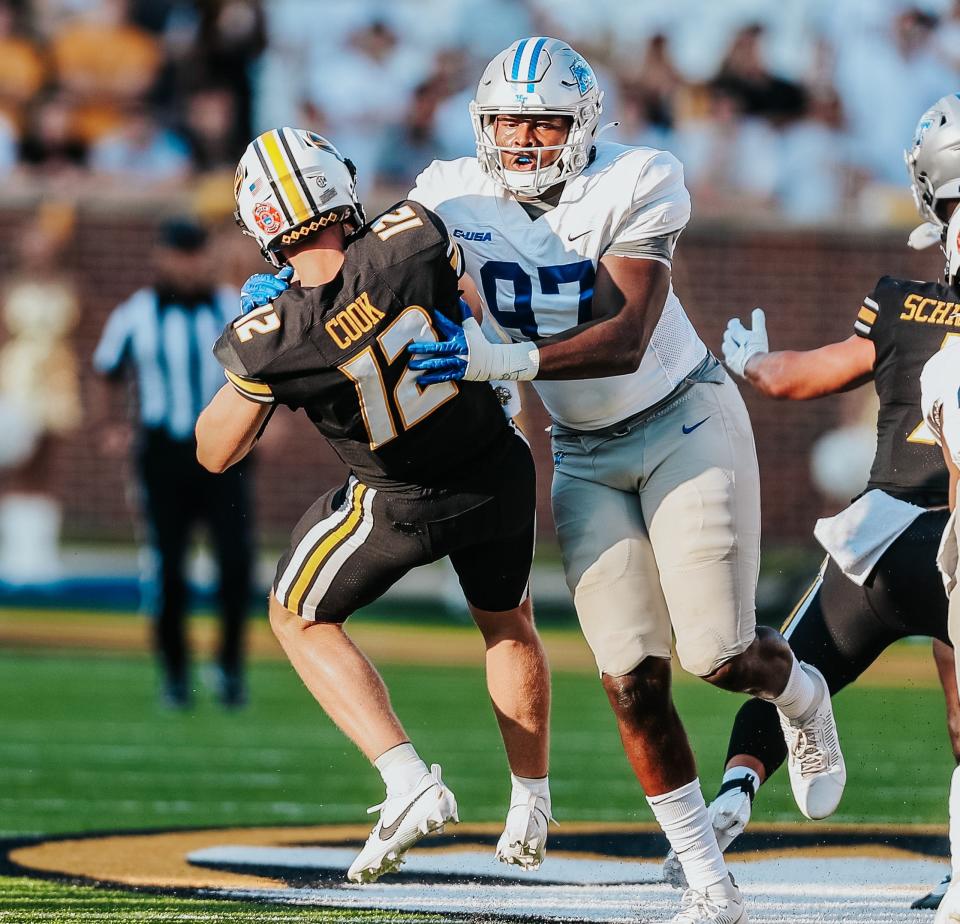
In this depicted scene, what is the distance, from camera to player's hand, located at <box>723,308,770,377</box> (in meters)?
4.74

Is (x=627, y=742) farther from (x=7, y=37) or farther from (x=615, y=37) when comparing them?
(x=7, y=37)

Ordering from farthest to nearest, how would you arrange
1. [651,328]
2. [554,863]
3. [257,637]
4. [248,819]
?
[257,637], [248,819], [554,863], [651,328]

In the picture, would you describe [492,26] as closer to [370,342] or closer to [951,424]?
[370,342]

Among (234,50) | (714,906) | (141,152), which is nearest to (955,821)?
(714,906)

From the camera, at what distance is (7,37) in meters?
13.9

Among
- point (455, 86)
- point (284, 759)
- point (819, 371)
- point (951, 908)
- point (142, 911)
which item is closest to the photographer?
point (951, 908)

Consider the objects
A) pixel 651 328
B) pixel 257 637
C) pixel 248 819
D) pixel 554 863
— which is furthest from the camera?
pixel 257 637

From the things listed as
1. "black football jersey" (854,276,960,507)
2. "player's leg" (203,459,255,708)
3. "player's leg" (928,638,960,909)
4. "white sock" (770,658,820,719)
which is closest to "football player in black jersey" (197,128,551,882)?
"white sock" (770,658,820,719)

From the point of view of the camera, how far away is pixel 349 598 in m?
4.20

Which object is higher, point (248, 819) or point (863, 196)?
point (863, 196)

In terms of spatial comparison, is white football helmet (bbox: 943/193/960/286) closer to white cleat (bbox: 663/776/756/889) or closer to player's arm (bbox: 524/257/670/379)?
player's arm (bbox: 524/257/670/379)

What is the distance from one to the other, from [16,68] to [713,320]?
229 inches

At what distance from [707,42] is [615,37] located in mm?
704

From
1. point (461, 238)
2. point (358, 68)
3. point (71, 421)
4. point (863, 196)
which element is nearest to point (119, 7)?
point (358, 68)
